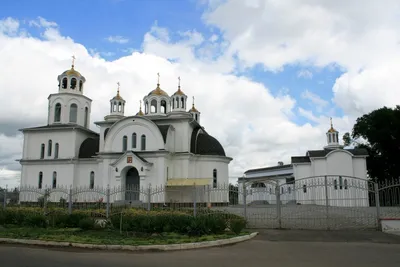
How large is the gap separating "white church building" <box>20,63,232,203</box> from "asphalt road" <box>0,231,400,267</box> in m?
18.3

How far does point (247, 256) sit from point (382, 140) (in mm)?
33042

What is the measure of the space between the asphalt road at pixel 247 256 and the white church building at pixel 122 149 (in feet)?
59.9

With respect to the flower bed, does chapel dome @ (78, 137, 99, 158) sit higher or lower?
higher

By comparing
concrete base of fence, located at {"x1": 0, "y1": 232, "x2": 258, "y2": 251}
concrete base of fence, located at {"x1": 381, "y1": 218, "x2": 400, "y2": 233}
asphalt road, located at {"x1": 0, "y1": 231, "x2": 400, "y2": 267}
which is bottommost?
asphalt road, located at {"x1": 0, "y1": 231, "x2": 400, "y2": 267}

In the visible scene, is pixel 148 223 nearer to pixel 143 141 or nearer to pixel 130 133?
pixel 143 141

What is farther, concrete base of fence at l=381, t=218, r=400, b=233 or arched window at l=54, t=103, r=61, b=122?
arched window at l=54, t=103, r=61, b=122

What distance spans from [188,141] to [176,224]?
1980 centimetres

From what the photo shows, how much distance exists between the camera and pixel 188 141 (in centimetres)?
3203

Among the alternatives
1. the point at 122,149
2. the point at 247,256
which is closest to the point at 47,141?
the point at 122,149

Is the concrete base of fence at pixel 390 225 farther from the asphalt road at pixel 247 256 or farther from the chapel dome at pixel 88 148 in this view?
the chapel dome at pixel 88 148

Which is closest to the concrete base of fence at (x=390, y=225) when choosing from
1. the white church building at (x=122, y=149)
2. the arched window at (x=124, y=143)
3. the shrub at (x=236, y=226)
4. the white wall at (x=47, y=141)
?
the shrub at (x=236, y=226)

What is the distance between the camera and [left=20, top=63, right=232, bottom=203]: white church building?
29.7 m

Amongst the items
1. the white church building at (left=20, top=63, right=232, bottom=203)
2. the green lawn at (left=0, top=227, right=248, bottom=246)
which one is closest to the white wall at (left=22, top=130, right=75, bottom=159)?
the white church building at (left=20, top=63, right=232, bottom=203)

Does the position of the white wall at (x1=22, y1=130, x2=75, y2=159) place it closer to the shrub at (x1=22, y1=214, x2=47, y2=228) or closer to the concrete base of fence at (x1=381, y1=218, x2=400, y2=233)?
the shrub at (x1=22, y1=214, x2=47, y2=228)
